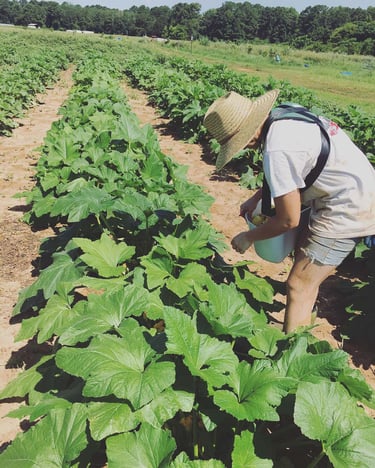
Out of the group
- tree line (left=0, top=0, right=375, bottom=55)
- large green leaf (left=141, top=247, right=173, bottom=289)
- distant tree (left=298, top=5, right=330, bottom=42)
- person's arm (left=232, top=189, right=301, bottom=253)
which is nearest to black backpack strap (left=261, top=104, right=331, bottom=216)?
person's arm (left=232, top=189, right=301, bottom=253)

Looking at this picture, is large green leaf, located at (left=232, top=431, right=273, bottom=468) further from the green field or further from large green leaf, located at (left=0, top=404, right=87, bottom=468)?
the green field

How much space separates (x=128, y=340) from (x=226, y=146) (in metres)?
Answer: 1.39

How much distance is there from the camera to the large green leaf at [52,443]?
1.62 m

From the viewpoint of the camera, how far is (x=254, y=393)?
1646 mm

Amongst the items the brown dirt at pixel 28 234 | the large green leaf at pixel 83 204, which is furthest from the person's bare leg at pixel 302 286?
the large green leaf at pixel 83 204

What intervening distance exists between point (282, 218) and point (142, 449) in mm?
1480

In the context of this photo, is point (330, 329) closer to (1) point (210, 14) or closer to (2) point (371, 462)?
→ (2) point (371, 462)

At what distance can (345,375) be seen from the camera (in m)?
1.82

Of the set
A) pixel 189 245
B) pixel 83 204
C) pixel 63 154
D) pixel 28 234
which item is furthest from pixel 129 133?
pixel 189 245

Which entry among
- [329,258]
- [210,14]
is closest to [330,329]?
[329,258]

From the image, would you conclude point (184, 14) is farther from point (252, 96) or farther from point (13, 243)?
point (13, 243)

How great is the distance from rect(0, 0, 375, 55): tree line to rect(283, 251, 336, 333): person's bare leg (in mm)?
97442

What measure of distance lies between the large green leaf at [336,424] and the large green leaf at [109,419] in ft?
2.07

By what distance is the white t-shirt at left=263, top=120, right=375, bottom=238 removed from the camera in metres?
2.35
